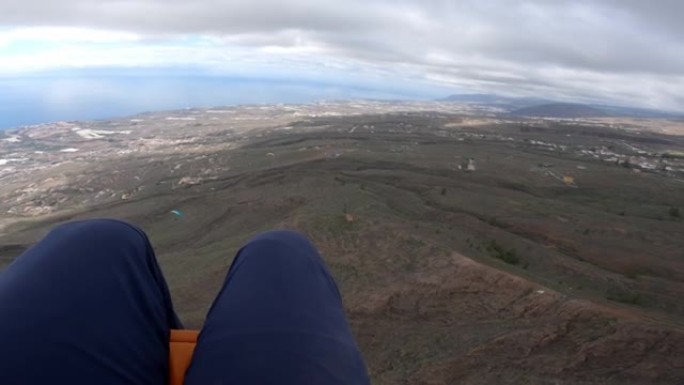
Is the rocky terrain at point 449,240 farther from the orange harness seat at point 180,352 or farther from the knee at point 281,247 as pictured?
the orange harness seat at point 180,352

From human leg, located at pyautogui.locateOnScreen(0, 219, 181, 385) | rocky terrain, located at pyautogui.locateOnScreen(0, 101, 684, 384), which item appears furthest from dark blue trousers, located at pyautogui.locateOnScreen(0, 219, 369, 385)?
rocky terrain, located at pyautogui.locateOnScreen(0, 101, 684, 384)

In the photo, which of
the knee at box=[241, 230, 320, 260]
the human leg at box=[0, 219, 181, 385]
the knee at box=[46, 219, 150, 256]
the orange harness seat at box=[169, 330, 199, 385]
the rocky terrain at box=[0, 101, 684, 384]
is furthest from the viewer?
the rocky terrain at box=[0, 101, 684, 384]

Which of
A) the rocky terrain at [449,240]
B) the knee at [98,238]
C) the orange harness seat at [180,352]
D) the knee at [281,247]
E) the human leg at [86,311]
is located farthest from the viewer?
the rocky terrain at [449,240]

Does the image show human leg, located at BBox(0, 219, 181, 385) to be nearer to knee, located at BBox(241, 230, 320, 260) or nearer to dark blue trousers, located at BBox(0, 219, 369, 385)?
dark blue trousers, located at BBox(0, 219, 369, 385)

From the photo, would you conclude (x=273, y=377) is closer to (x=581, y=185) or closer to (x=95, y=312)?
(x=95, y=312)

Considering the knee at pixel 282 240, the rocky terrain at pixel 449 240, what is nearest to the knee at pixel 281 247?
the knee at pixel 282 240

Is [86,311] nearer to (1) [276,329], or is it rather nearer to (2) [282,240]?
(1) [276,329]
